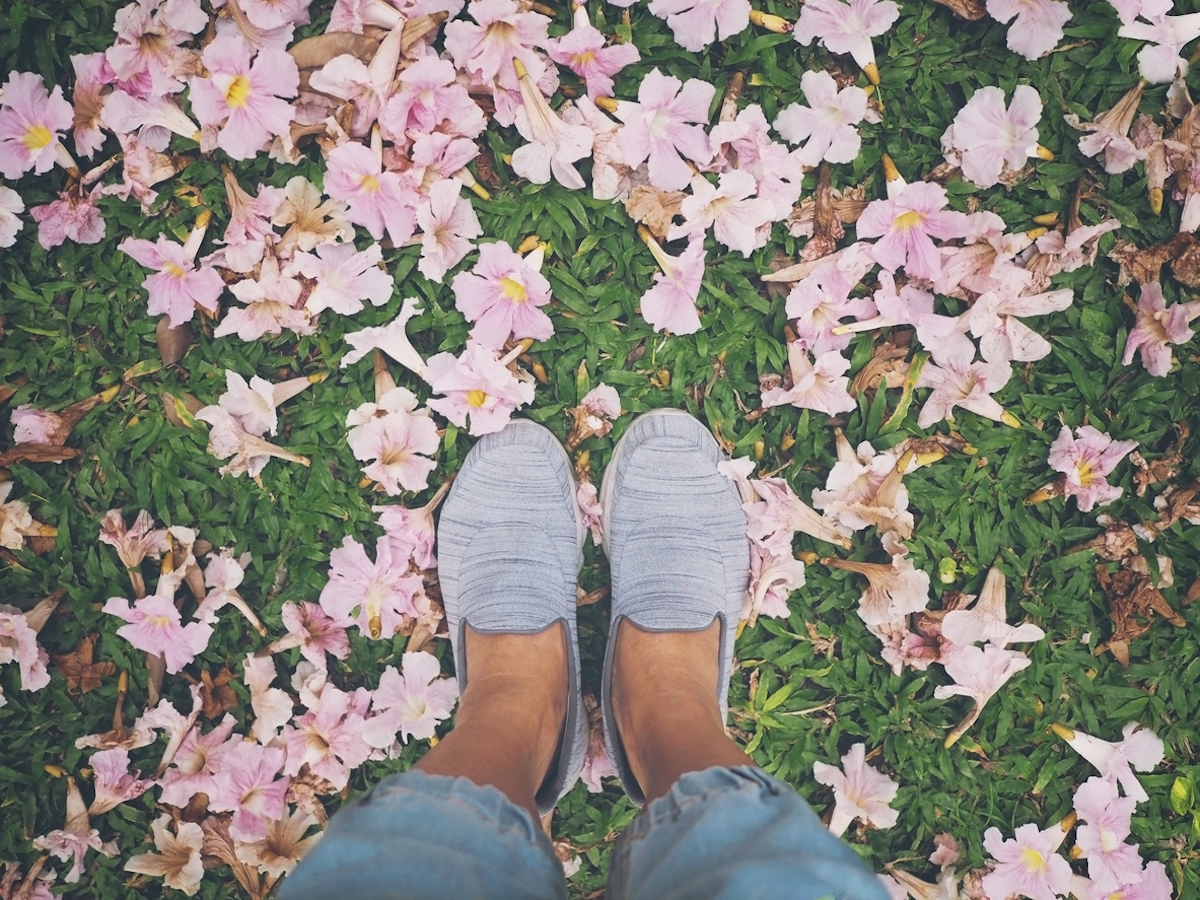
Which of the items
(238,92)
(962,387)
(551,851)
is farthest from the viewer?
(962,387)

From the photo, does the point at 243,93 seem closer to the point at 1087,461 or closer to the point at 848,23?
the point at 848,23

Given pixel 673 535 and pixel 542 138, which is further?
pixel 673 535

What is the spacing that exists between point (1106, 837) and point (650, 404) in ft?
4.18

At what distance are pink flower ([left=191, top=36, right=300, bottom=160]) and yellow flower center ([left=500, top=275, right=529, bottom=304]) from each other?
490 mm

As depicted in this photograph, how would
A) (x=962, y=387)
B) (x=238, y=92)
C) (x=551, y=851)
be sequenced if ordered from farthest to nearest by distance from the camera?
1. (x=962, y=387)
2. (x=238, y=92)
3. (x=551, y=851)

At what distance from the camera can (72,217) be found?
1.53 m

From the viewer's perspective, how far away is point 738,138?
147 centimetres

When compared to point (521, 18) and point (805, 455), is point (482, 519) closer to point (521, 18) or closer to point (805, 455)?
point (805, 455)

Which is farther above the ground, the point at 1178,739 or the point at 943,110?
the point at 943,110

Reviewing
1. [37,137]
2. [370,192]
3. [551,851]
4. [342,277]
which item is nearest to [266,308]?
[342,277]

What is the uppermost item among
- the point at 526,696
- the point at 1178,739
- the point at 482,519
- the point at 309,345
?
the point at 309,345

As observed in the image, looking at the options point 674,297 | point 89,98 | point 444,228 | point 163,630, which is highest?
point 89,98

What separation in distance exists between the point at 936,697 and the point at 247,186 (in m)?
1.72

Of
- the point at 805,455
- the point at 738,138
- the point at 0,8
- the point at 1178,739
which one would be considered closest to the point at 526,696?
the point at 805,455
